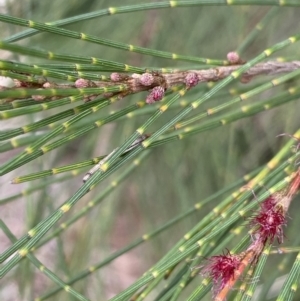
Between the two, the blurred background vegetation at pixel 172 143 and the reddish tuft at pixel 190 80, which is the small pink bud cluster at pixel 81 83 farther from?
the blurred background vegetation at pixel 172 143

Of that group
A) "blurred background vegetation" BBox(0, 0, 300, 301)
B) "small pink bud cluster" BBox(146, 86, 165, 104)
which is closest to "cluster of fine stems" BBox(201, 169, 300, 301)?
"small pink bud cluster" BBox(146, 86, 165, 104)

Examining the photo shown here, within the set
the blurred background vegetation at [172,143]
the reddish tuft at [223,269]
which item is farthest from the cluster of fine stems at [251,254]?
the blurred background vegetation at [172,143]

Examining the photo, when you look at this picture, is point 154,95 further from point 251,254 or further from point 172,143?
point 172,143

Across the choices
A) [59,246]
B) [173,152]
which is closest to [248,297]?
[59,246]

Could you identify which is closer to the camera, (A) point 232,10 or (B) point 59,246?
(B) point 59,246

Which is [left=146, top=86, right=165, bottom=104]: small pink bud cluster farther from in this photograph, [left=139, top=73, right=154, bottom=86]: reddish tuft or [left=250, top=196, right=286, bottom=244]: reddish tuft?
[left=250, top=196, right=286, bottom=244]: reddish tuft

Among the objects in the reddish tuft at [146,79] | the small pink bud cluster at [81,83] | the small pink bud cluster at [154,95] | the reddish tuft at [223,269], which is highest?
the small pink bud cluster at [81,83]

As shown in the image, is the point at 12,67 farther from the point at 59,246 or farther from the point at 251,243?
the point at 59,246
